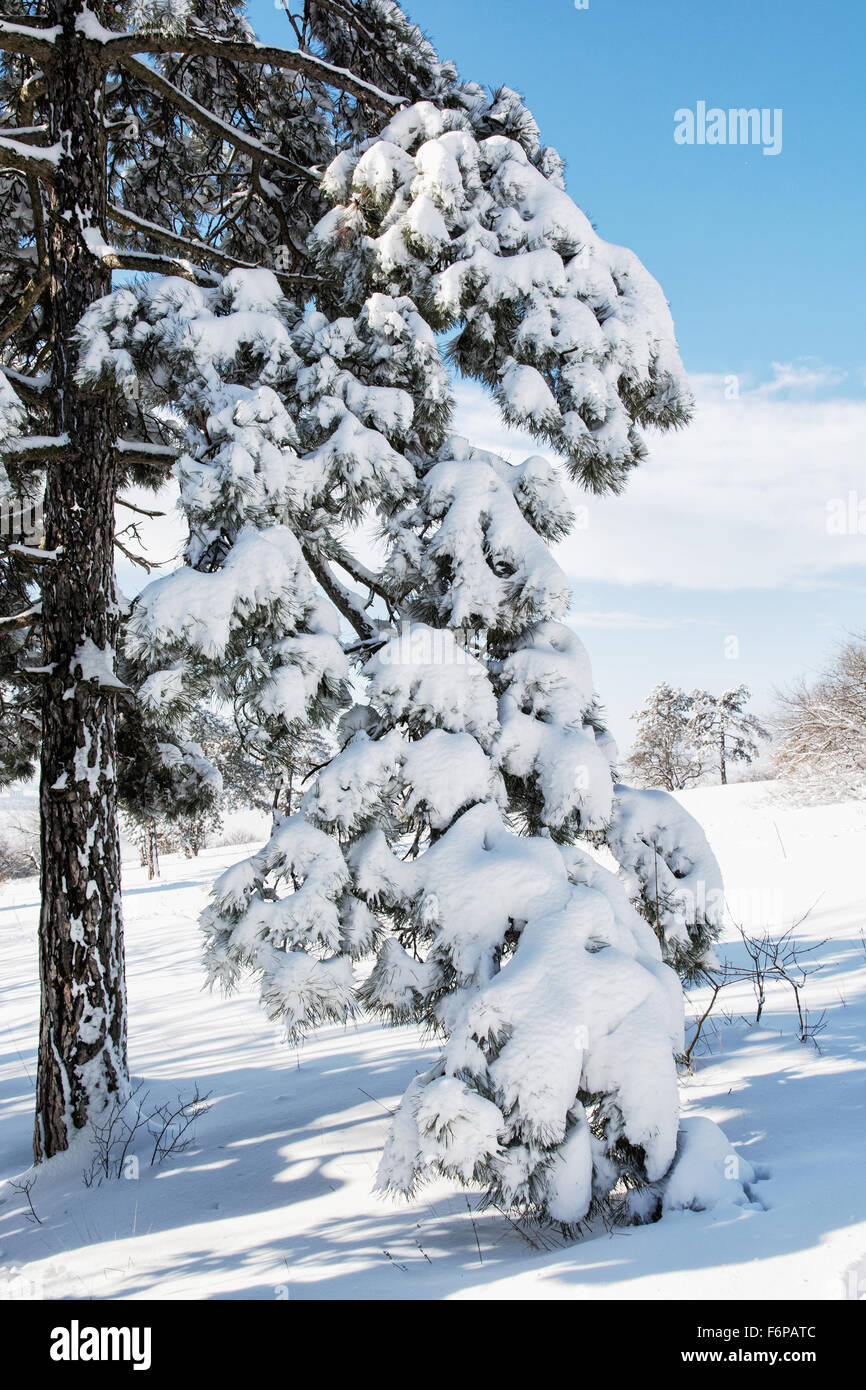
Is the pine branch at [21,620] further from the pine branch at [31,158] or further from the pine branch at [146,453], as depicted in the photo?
the pine branch at [31,158]

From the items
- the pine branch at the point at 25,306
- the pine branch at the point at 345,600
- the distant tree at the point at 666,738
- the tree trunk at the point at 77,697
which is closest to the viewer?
the tree trunk at the point at 77,697

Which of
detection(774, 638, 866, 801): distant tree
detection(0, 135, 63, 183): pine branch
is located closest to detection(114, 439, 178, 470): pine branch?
detection(0, 135, 63, 183): pine branch

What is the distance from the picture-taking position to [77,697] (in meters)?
4.48

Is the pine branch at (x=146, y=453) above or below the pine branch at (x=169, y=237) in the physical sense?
below

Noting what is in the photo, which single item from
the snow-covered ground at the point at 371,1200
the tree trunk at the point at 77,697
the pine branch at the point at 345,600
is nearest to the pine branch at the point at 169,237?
the tree trunk at the point at 77,697

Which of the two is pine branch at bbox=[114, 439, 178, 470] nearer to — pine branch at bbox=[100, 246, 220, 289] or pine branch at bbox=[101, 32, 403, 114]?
pine branch at bbox=[100, 246, 220, 289]

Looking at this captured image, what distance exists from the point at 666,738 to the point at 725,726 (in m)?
7.18

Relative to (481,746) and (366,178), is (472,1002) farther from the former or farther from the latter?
(366,178)

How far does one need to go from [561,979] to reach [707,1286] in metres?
1.01

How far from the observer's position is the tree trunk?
4.23 m

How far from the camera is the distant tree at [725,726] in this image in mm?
53219

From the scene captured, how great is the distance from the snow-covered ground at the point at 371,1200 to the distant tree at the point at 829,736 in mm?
18576

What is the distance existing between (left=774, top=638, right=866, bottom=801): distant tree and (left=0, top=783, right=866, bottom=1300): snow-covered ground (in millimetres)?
18576

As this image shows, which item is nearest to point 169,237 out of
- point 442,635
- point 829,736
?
point 442,635
